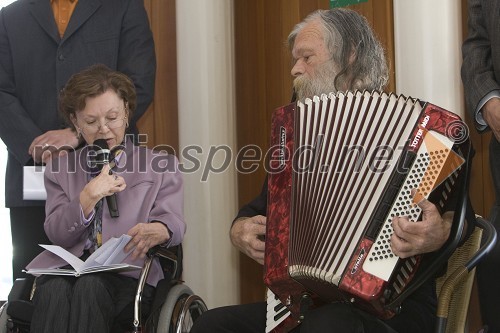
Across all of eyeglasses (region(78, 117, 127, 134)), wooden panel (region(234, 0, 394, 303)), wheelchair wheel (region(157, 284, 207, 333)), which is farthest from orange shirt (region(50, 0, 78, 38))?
wheelchair wheel (region(157, 284, 207, 333))

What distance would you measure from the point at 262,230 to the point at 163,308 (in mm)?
457

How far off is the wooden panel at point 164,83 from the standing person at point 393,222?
1.57m

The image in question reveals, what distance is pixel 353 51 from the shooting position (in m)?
2.68

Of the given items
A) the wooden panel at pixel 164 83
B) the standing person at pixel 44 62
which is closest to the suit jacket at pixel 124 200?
the standing person at pixel 44 62

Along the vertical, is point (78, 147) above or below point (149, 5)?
below

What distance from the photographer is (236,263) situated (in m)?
4.32

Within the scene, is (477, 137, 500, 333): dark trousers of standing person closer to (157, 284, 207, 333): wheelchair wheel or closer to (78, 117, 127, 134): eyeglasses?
(157, 284, 207, 333): wheelchair wheel

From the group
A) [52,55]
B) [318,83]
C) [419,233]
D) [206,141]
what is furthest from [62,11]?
[419,233]

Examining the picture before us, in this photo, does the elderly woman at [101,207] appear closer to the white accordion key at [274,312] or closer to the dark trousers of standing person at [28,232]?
the dark trousers of standing person at [28,232]

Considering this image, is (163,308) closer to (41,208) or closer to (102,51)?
(41,208)

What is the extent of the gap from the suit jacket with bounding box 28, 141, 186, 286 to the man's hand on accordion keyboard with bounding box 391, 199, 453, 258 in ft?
3.53

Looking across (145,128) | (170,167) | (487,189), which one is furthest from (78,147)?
(487,189)

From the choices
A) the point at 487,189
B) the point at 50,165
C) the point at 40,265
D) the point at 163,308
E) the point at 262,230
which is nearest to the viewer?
the point at 262,230

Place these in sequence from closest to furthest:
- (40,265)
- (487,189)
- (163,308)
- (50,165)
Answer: (163,308)
(40,265)
(50,165)
(487,189)
